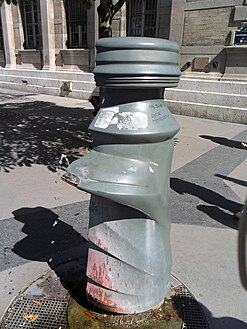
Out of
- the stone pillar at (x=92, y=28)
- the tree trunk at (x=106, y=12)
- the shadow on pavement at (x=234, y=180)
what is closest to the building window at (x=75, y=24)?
the stone pillar at (x=92, y=28)

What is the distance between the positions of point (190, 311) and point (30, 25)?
55.6 feet

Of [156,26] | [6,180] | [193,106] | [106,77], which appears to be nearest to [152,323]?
[106,77]

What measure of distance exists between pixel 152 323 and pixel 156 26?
1096 centimetres

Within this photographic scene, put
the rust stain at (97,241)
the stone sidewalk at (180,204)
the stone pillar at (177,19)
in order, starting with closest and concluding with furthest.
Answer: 1. the rust stain at (97,241)
2. the stone sidewalk at (180,204)
3. the stone pillar at (177,19)

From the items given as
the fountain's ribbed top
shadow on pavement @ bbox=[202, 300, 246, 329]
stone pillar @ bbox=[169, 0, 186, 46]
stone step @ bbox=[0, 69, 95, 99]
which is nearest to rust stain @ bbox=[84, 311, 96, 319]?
shadow on pavement @ bbox=[202, 300, 246, 329]

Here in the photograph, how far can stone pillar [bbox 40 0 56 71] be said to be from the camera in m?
14.0

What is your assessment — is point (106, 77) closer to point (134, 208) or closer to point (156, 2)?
point (134, 208)

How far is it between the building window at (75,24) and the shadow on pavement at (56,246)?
11.9 meters

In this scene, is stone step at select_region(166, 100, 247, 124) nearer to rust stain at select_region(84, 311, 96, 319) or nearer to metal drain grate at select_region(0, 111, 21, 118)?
metal drain grate at select_region(0, 111, 21, 118)

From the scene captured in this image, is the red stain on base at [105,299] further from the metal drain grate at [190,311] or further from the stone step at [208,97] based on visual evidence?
the stone step at [208,97]

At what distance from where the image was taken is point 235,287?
8.61ft

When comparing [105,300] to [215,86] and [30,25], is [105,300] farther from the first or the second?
[30,25]

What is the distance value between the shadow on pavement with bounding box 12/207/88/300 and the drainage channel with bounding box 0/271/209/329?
0.12 metres

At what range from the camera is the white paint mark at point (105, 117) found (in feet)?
5.99
